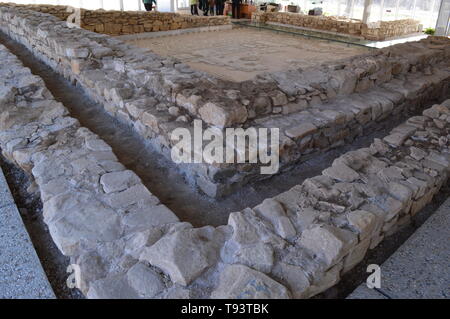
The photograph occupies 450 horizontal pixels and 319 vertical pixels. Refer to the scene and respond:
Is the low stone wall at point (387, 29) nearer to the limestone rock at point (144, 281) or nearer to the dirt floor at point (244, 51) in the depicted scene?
the dirt floor at point (244, 51)

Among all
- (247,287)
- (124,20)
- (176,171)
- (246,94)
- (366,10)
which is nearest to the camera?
(247,287)

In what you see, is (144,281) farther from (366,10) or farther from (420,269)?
(366,10)

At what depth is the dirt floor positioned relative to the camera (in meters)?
6.70

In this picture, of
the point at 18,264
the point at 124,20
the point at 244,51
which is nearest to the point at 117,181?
the point at 18,264

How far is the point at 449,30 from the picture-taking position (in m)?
9.34

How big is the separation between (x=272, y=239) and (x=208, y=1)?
13.5m

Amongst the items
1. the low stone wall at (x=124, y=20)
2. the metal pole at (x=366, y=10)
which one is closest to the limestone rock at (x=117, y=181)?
the low stone wall at (x=124, y=20)

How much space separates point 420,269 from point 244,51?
717 cm

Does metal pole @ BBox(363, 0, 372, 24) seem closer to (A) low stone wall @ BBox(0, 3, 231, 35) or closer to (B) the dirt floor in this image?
(B) the dirt floor

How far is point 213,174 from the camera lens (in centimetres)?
228

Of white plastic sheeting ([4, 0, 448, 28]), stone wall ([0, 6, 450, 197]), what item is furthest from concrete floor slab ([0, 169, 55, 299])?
white plastic sheeting ([4, 0, 448, 28])

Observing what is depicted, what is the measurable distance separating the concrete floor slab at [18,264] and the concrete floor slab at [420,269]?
154cm

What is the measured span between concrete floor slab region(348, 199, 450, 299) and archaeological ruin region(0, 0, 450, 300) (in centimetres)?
1

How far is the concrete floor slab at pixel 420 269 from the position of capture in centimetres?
170
